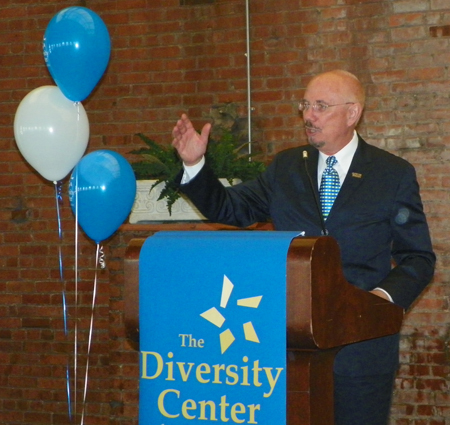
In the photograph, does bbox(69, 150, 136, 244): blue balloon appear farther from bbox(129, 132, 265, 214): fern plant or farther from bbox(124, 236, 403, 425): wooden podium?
bbox(124, 236, 403, 425): wooden podium

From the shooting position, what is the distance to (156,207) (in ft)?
11.2

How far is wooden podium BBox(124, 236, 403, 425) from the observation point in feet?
4.82

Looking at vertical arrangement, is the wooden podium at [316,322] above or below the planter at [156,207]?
below

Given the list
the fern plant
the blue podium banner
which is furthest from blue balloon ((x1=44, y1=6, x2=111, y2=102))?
the blue podium banner

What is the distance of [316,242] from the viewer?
1.49 m

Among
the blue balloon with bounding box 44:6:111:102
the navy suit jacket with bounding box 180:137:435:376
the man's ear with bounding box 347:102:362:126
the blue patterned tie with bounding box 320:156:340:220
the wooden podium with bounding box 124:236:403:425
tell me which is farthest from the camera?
the blue balloon with bounding box 44:6:111:102

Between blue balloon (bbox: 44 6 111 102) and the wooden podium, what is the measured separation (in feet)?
5.30

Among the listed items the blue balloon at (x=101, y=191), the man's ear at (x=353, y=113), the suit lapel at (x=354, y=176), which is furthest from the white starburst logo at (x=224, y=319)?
the blue balloon at (x=101, y=191)

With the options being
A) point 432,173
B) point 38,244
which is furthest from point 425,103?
point 38,244

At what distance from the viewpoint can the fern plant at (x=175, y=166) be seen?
129 inches

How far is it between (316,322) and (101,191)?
5.24 feet

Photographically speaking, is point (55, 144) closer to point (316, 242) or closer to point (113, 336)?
point (113, 336)

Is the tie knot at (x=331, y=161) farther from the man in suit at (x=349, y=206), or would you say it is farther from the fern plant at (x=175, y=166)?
the fern plant at (x=175, y=166)

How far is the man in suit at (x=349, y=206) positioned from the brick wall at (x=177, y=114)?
51.2 inches
